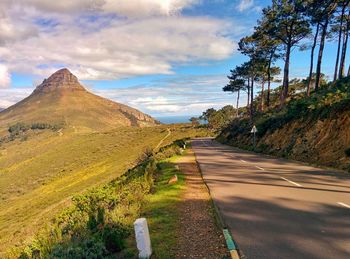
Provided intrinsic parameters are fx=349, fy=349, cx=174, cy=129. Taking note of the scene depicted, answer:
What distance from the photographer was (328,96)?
77.9 ft

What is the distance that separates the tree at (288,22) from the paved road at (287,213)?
21302 millimetres

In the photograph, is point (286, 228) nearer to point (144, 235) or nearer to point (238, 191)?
point (144, 235)

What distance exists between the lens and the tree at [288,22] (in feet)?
105

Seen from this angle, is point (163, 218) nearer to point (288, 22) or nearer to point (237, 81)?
point (288, 22)

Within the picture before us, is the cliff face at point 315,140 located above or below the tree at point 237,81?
below

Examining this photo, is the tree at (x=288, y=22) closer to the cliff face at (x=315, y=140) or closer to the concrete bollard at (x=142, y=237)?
the cliff face at (x=315, y=140)

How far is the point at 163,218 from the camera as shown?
8852 mm

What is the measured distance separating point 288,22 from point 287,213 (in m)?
28.4

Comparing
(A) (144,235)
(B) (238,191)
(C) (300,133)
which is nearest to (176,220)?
(A) (144,235)

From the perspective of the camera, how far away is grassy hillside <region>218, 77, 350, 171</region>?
19.0m

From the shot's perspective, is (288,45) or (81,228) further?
(288,45)

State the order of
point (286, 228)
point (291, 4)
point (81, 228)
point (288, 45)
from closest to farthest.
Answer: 1. point (286, 228)
2. point (81, 228)
3. point (291, 4)
4. point (288, 45)

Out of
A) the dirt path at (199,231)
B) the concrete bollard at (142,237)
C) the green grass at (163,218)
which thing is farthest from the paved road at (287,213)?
the concrete bollard at (142,237)

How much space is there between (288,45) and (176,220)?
31.4 metres
